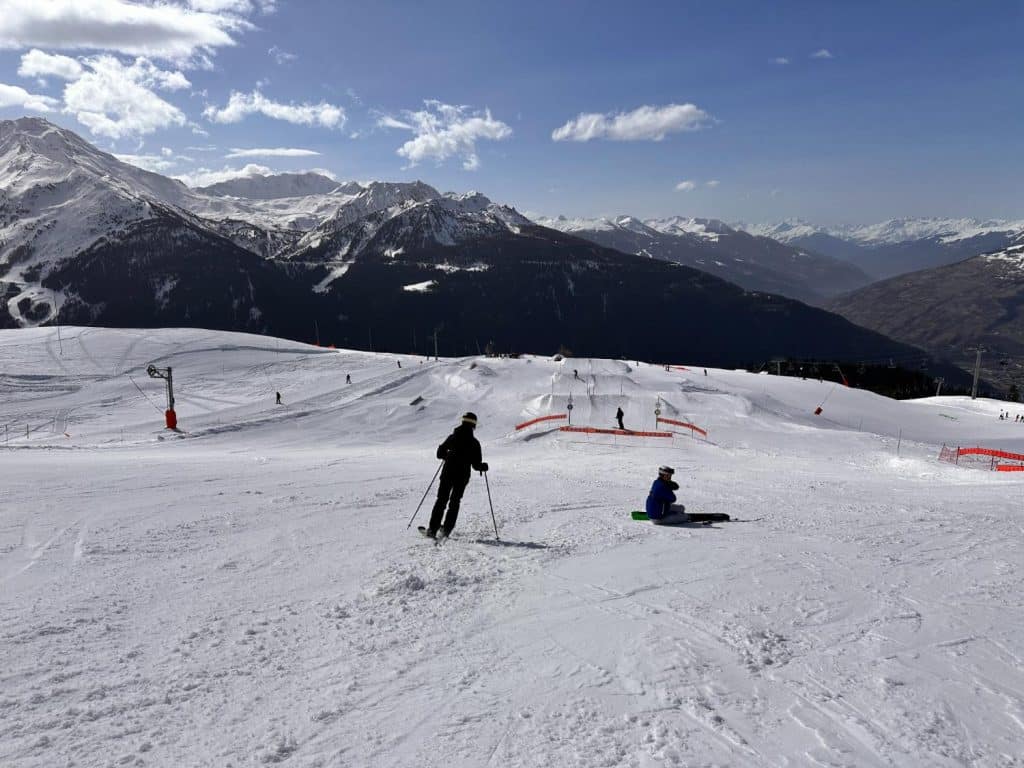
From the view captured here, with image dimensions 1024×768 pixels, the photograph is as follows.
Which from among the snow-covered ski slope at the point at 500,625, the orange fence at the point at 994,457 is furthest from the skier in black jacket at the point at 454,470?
the orange fence at the point at 994,457

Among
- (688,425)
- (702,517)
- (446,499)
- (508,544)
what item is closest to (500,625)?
(508,544)

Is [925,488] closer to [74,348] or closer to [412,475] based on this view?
[412,475]

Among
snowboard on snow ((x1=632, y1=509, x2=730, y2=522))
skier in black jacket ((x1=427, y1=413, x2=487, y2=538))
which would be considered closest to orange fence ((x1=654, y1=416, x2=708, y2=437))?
snowboard on snow ((x1=632, y1=509, x2=730, y2=522))

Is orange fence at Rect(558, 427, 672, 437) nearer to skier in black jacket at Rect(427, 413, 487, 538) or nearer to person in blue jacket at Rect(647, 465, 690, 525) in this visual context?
person in blue jacket at Rect(647, 465, 690, 525)

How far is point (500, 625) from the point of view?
607 centimetres

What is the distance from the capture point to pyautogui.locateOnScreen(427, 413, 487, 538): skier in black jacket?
9312 mm

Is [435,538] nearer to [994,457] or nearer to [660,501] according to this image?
Answer: [660,501]

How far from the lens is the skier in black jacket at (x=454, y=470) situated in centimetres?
931

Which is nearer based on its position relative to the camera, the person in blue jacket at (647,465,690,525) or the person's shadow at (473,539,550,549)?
the person's shadow at (473,539,550,549)

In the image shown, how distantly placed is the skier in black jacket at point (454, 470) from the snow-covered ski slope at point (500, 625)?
0.45 meters

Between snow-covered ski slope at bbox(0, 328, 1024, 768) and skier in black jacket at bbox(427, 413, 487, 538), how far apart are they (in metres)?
0.45

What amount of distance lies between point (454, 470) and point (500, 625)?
357 centimetres

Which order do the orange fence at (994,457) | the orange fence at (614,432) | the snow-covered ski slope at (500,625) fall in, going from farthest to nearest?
the orange fence at (614,432)
the orange fence at (994,457)
the snow-covered ski slope at (500,625)

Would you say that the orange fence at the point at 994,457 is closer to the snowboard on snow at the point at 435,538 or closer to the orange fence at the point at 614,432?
the orange fence at the point at 614,432
